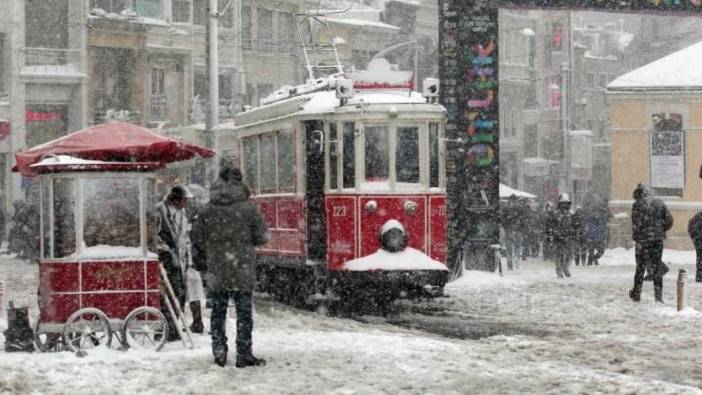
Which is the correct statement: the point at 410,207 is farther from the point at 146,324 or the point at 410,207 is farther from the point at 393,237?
the point at 146,324

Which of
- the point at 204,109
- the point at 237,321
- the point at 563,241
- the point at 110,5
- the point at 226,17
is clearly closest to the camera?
the point at 237,321

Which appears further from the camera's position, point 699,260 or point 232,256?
point 699,260

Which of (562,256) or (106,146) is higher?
(106,146)

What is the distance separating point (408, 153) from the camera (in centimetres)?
1877

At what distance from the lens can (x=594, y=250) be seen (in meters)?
34.7

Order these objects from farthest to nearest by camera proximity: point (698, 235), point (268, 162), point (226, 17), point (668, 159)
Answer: point (226, 17) → point (668, 159) → point (698, 235) → point (268, 162)

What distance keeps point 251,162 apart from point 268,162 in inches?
39.6

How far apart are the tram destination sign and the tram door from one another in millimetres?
6479

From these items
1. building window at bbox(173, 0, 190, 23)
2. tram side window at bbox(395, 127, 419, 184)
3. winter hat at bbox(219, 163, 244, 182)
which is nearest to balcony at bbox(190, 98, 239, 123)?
building window at bbox(173, 0, 190, 23)

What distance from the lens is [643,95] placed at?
128 feet

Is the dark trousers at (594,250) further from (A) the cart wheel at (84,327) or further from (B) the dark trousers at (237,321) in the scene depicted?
(B) the dark trousers at (237,321)

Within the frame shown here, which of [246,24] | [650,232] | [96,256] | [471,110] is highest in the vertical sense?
[246,24]

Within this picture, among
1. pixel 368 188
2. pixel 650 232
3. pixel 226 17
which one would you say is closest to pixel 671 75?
pixel 226 17

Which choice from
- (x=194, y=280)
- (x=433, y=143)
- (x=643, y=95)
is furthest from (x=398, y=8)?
(x=194, y=280)
